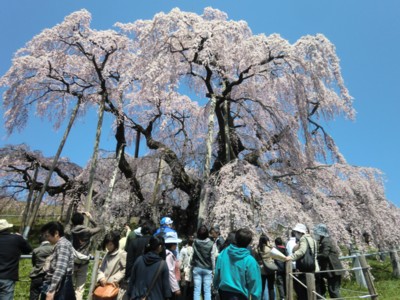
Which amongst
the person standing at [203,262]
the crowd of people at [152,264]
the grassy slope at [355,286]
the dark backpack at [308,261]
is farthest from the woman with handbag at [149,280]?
the grassy slope at [355,286]

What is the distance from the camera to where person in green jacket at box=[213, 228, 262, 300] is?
9.90ft

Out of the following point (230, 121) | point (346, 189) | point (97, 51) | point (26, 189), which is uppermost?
point (97, 51)

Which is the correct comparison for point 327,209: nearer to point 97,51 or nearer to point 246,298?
point 246,298

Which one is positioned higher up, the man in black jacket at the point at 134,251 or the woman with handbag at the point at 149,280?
the man in black jacket at the point at 134,251

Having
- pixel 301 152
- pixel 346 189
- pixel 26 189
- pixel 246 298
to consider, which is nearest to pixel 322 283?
pixel 246 298

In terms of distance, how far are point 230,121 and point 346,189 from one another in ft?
14.7

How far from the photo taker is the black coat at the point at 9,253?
3.63 meters

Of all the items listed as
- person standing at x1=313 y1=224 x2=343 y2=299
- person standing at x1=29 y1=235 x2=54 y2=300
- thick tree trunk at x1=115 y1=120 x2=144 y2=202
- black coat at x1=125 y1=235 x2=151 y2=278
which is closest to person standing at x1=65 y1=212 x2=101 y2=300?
person standing at x1=29 y1=235 x2=54 y2=300

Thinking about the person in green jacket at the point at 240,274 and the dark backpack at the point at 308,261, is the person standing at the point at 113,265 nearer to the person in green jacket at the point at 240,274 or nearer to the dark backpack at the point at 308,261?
the person in green jacket at the point at 240,274

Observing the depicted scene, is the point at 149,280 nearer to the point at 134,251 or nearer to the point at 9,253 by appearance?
the point at 134,251

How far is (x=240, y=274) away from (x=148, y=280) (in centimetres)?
88

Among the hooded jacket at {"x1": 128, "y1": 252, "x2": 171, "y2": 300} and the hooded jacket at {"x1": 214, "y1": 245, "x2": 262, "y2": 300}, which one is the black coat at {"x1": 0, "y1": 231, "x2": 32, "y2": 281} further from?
the hooded jacket at {"x1": 214, "y1": 245, "x2": 262, "y2": 300}

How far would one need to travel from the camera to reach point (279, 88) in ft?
37.2

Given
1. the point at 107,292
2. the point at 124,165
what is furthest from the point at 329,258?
the point at 124,165
